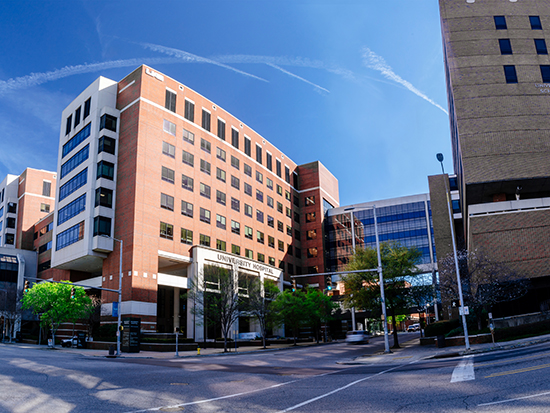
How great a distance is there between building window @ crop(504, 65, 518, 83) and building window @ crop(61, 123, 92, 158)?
50910mm

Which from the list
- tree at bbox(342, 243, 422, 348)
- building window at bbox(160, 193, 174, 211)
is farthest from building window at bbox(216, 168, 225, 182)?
tree at bbox(342, 243, 422, 348)

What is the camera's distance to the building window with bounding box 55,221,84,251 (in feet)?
190

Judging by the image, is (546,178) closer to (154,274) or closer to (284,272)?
(154,274)

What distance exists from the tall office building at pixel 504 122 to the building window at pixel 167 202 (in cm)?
3525

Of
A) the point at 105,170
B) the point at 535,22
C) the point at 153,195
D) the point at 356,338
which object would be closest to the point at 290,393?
the point at 153,195

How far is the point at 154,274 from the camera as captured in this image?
5450cm

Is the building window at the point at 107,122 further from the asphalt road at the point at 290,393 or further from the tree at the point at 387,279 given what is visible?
the asphalt road at the point at 290,393

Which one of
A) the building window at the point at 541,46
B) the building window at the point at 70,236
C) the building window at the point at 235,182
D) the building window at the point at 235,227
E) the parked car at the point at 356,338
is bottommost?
the parked car at the point at 356,338

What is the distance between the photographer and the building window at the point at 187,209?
61.1 m

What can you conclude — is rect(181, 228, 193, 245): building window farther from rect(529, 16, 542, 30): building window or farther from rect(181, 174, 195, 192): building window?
rect(529, 16, 542, 30): building window

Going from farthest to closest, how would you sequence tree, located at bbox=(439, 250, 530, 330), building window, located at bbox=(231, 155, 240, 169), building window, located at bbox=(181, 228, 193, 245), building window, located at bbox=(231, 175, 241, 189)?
1. building window, located at bbox=(231, 155, 240, 169)
2. building window, located at bbox=(231, 175, 241, 189)
3. building window, located at bbox=(181, 228, 193, 245)
4. tree, located at bbox=(439, 250, 530, 330)

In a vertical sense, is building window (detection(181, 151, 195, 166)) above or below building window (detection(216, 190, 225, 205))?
above

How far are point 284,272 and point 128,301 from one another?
3793 cm

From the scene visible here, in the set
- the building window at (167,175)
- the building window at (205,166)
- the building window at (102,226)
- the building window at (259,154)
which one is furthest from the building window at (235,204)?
the building window at (102,226)
